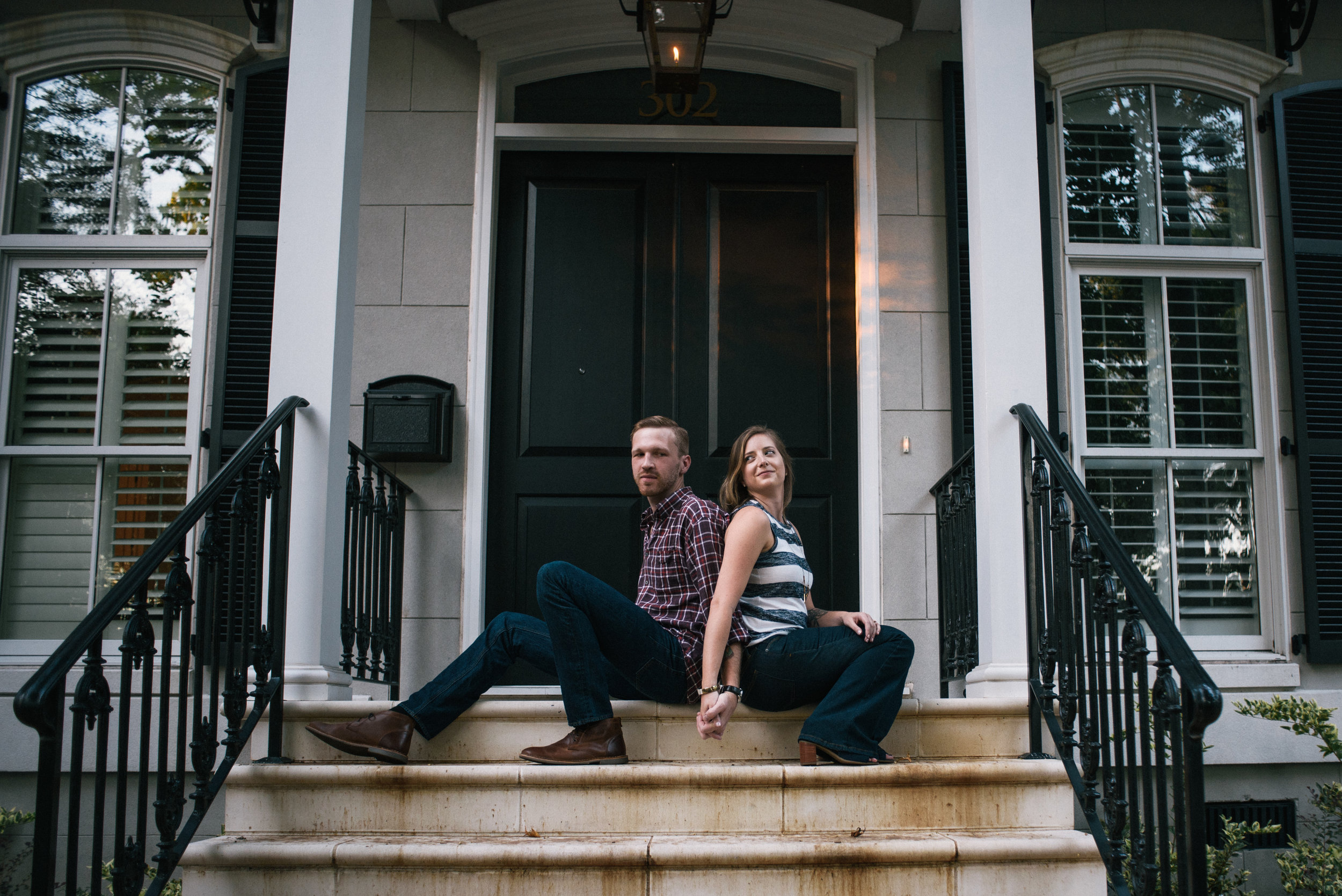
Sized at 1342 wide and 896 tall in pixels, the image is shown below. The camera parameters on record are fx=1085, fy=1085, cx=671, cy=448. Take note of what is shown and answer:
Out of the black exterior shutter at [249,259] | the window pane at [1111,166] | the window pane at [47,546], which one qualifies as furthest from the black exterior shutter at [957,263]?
the window pane at [47,546]

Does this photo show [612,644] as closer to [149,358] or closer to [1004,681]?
[1004,681]

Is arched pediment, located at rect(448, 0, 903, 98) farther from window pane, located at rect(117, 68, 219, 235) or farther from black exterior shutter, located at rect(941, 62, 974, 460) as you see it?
window pane, located at rect(117, 68, 219, 235)

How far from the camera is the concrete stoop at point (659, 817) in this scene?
226 centimetres

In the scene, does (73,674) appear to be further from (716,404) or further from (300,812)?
(716,404)

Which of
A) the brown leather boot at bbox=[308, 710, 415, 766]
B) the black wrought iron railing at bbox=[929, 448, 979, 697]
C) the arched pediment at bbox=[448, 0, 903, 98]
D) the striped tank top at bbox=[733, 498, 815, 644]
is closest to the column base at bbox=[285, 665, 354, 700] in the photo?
the brown leather boot at bbox=[308, 710, 415, 766]

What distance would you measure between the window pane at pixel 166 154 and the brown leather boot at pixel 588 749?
2.74 m

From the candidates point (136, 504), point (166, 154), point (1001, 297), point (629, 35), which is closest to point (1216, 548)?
point (1001, 297)

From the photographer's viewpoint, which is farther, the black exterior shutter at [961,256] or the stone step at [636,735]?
the black exterior shutter at [961,256]

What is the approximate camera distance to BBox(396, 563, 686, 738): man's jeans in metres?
2.59

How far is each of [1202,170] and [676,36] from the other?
7.36 ft

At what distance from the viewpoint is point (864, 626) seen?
2.62 m

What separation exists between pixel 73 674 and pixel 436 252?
1.97 metres

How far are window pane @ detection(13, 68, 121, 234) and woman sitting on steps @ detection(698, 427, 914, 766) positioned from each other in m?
3.01

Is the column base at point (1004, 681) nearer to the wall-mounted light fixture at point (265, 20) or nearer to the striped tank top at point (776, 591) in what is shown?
the striped tank top at point (776, 591)
